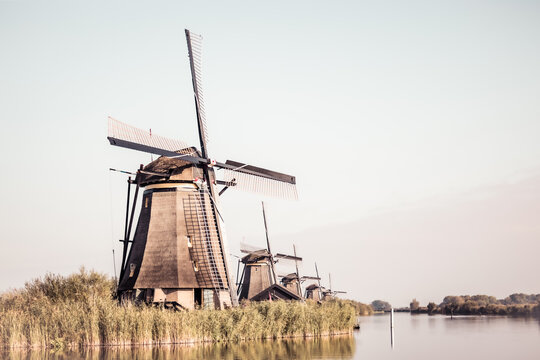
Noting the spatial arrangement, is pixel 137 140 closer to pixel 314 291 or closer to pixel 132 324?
pixel 132 324

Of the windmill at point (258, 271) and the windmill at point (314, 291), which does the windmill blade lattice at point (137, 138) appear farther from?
the windmill at point (314, 291)

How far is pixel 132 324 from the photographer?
78.4ft

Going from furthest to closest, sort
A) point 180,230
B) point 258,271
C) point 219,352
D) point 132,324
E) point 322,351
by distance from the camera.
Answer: point 258,271, point 180,230, point 132,324, point 322,351, point 219,352

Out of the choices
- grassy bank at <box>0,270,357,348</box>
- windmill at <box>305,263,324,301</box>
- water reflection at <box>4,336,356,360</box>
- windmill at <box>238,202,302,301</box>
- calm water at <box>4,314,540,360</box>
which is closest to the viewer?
water reflection at <box>4,336,356,360</box>

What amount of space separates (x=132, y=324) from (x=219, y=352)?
3796mm

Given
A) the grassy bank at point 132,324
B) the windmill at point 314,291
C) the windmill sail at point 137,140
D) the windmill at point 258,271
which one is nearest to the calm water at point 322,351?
the grassy bank at point 132,324

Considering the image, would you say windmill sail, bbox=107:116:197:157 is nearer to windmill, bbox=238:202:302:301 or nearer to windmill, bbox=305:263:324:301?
windmill, bbox=238:202:302:301

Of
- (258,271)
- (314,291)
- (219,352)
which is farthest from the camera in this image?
(314,291)

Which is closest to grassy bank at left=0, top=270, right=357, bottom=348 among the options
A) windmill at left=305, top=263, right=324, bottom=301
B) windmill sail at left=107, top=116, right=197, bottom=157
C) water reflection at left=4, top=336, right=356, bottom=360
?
water reflection at left=4, top=336, right=356, bottom=360

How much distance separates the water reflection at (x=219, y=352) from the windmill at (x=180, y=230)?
4920mm

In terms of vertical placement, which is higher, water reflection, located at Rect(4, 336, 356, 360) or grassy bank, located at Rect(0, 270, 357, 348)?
grassy bank, located at Rect(0, 270, 357, 348)

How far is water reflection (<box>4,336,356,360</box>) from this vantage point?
67.5 feet

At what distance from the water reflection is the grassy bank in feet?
1.84

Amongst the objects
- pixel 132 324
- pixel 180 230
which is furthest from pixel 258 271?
pixel 132 324
